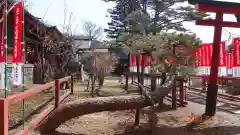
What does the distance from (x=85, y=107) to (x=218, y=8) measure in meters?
4.69

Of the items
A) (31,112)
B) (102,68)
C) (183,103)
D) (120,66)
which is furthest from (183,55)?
(120,66)

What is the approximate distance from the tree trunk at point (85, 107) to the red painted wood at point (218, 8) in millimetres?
3097

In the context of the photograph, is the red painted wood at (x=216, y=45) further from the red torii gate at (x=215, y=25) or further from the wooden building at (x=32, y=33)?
the wooden building at (x=32, y=33)

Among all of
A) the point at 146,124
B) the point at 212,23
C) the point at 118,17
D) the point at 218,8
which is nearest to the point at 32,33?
the point at 146,124

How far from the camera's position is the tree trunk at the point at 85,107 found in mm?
6680

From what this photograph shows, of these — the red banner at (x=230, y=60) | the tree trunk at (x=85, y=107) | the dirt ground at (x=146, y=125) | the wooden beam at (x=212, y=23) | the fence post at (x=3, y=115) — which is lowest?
the dirt ground at (x=146, y=125)

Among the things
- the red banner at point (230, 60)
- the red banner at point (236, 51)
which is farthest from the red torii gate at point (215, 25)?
the red banner at point (230, 60)

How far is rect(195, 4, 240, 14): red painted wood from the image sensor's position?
27.2ft

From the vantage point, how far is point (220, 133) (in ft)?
23.3

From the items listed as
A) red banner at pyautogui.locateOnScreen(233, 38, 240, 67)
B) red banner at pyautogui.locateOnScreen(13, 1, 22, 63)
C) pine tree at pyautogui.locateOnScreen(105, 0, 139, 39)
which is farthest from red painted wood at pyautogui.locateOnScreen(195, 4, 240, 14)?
pine tree at pyautogui.locateOnScreen(105, 0, 139, 39)

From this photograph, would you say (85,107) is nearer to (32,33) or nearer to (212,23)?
(212,23)

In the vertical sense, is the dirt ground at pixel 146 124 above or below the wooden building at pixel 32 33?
below

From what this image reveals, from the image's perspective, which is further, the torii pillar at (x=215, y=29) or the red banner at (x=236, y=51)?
the red banner at (x=236, y=51)

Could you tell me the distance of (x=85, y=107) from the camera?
22.3 ft
